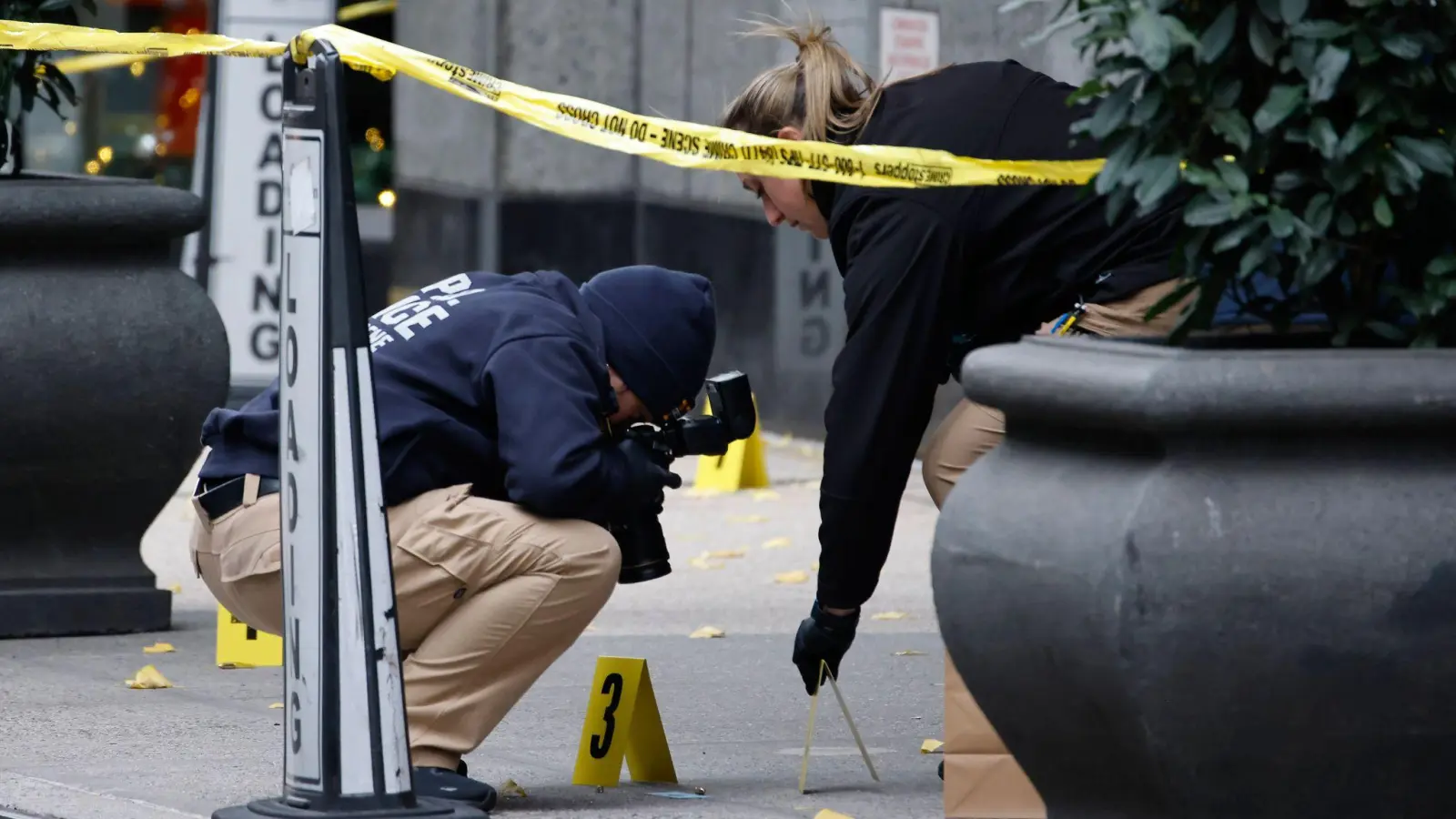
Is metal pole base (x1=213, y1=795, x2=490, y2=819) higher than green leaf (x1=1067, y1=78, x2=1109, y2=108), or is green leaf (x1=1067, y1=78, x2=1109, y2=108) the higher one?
green leaf (x1=1067, y1=78, x2=1109, y2=108)

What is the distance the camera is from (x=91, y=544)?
6.43m

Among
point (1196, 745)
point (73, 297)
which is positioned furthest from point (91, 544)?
point (1196, 745)

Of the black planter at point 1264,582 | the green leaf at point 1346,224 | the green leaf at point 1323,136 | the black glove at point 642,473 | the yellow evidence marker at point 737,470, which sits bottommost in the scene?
the yellow evidence marker at point 737,470

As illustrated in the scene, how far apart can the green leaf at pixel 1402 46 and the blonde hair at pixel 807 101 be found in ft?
4.74

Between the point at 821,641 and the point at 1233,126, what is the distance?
1541 mm

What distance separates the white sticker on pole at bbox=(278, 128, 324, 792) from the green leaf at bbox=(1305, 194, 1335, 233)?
147cm

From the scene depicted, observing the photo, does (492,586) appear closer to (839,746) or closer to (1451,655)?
(839,746)

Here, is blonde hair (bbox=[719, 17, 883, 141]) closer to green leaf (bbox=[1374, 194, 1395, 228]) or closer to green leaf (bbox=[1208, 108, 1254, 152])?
green leaf (bbox=[1208, 108, 1254, 152])

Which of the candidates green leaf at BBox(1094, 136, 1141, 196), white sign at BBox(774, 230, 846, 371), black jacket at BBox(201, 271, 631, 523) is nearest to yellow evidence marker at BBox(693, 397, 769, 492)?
white sign at BBox(774, 230, 846, 371)

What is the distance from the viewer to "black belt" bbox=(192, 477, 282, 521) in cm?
444

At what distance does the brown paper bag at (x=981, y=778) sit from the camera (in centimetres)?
404

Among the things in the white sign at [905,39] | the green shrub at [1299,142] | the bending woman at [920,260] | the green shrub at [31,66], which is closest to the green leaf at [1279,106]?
the green shrub at [1299,142]

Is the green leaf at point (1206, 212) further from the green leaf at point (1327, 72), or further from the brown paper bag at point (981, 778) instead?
the brown paper bag at point (981, 778)

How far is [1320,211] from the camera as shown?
3.09 m
